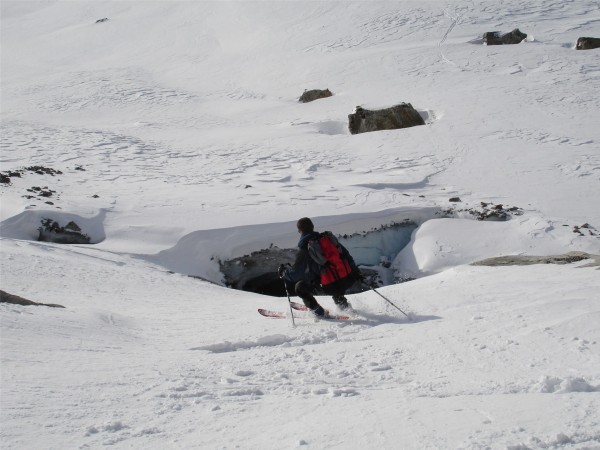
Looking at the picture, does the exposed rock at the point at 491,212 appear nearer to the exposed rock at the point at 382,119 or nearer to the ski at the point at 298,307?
the ski at the point at 298,307

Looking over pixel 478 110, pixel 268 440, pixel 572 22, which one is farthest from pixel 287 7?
pixel 268 440

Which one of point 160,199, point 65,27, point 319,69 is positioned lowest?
point 160,199

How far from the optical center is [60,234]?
8.84 meters

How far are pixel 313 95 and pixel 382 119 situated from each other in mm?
4719

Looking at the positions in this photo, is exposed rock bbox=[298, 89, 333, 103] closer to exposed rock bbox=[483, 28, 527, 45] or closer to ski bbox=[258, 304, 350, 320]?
exposed rock bbox=[483, 28, 527, 45]

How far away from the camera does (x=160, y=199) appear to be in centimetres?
A: 1029

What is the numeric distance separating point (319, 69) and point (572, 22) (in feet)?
36.7

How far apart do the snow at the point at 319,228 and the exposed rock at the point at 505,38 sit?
0.68m

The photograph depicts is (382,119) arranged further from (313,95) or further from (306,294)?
(306,294)

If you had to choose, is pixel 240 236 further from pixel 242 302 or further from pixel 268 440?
pixel 268 440

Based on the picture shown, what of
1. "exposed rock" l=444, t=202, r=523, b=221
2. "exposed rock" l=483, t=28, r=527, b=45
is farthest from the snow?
"exposed rock" l=483, t=28, r=527, b=45

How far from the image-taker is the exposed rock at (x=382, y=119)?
15.3 m

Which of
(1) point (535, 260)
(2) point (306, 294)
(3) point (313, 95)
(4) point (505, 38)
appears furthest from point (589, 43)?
(2) point (306, 294)

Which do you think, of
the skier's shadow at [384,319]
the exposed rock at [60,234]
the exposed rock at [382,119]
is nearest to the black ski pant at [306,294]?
the skier's shadow at [384,319]
